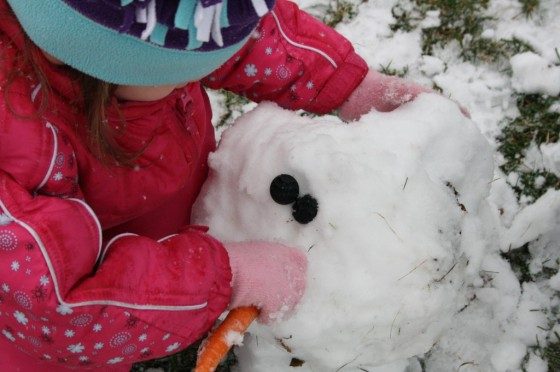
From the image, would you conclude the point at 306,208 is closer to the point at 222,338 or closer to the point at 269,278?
the point at 269,278

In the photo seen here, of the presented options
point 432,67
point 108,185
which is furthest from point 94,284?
point 432,67

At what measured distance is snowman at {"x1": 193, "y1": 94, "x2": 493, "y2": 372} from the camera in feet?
3.53

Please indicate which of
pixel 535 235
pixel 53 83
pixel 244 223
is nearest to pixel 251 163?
pixel 244 223

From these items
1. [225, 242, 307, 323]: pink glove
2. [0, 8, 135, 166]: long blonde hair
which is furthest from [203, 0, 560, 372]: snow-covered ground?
[0, 8, 135, 166]: long blonde hair

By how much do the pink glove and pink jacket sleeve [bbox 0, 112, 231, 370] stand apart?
3 centimetres

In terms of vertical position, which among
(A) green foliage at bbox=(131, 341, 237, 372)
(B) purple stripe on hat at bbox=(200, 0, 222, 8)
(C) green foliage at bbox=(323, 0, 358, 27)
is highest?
(B) purple stripe on hat at bbox=(200, 0, 222, 8)

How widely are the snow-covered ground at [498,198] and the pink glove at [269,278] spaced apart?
7.6 inches

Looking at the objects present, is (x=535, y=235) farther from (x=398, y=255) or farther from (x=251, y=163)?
(x=251, y=163)

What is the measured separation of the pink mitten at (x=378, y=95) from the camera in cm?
131

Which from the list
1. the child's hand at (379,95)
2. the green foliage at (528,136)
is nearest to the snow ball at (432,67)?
the green foliage at (528,136)

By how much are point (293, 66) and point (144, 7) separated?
23.1 inches

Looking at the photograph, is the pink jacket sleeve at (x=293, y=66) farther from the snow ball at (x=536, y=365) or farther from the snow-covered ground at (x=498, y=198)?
the snow ball at (x=536, y=365)

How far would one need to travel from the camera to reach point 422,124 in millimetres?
1163

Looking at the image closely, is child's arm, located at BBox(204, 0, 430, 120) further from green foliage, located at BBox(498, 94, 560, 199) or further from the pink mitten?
green foliage, located at BBox(498, 94, 560, 199)
